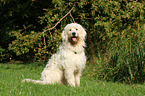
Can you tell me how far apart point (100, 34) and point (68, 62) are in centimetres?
424

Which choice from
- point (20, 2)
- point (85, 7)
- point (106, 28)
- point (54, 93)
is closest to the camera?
point (54, 93)

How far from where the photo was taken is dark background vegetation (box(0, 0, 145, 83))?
709cm

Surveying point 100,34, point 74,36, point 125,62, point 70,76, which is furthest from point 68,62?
point 100,34

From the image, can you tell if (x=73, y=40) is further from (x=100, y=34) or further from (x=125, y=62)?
(x=100, y=34)

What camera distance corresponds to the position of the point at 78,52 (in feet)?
18.2

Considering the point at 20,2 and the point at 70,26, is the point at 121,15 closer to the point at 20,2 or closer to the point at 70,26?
the point at 70,26

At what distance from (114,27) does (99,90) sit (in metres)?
4.70

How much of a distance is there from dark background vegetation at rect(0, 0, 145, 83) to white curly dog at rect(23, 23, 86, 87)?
2.05m

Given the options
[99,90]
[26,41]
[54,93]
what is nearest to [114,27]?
[26,41]

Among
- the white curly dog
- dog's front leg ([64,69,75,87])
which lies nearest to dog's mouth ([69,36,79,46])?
the white curly dog

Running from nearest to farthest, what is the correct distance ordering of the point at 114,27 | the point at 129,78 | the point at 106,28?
the point at 129,78
the point at 106,28
the point at 114,27

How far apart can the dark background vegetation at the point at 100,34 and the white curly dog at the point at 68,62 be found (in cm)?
205

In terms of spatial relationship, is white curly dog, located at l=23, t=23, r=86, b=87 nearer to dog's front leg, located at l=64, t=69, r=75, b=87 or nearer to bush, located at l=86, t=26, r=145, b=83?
dog's front leg, located at l=64, t=69, r=75, b=87

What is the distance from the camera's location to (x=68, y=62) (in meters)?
5.36
